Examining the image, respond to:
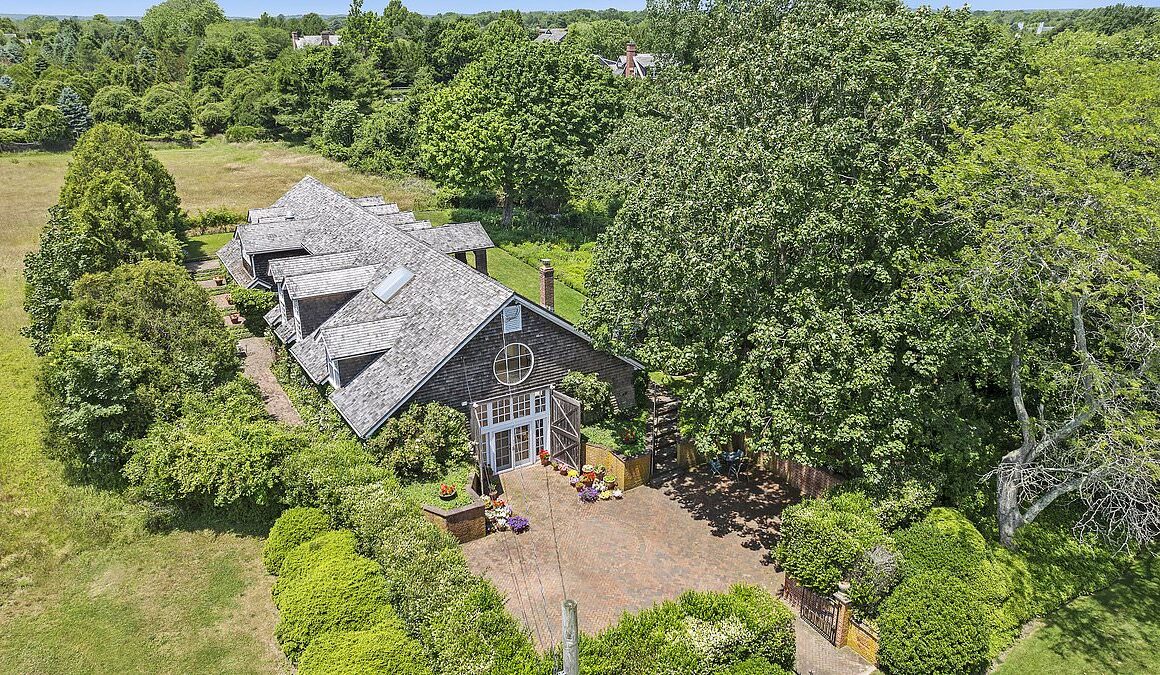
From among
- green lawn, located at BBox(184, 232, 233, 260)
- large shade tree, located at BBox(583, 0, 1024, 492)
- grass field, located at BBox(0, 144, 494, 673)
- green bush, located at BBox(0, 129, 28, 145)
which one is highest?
large shade tree, located at BBox(583, 0, 1024, 492)

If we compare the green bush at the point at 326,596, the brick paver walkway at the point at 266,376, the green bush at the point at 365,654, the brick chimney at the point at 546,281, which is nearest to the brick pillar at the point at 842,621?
the green bush at the point at 365,654

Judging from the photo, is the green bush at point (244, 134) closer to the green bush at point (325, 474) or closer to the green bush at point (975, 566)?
the green bush at point (325, 474)

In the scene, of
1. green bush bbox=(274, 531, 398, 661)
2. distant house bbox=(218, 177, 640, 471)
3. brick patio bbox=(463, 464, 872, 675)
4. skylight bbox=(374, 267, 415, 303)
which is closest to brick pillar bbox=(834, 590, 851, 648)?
brick patio bbox=(463, 464, 872, 675)

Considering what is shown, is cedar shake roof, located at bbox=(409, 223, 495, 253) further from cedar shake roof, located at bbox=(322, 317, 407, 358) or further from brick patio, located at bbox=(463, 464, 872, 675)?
brick patio, located at bbox=(463, 464, 872, 675)

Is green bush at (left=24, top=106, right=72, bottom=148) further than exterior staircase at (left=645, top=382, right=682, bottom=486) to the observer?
Yes

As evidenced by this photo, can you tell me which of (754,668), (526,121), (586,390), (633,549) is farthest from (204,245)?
(754,668)

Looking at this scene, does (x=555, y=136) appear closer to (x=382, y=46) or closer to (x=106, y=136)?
(x=106, y=136)
